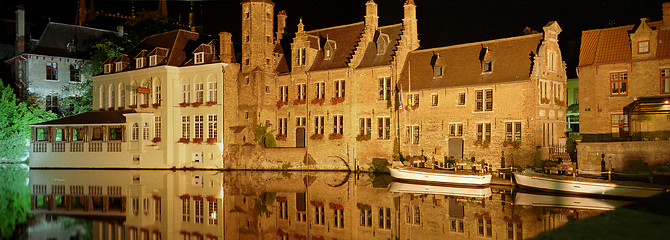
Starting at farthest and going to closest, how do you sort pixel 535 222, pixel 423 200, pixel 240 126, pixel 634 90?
pixel 240 126, pixel 634 90, pixel 423 200, pixel 535 222

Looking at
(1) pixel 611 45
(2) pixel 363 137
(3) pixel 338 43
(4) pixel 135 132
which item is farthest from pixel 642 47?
(4) pixel 135 132

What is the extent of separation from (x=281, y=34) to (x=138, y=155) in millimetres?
14684

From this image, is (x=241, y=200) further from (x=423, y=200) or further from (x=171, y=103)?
(x=171, y=103)

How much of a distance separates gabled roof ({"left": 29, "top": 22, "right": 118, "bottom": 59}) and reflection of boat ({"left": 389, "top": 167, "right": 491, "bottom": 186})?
40.2m

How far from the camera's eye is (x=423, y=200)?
26.7 m

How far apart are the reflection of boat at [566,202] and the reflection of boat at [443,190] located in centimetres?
203

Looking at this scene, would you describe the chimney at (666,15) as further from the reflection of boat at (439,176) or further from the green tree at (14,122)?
the green tree at (14,122)

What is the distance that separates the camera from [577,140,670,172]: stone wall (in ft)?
98.8

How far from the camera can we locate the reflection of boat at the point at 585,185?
84.1ft

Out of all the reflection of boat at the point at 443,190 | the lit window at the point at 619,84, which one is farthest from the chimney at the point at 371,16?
the lit window at the point at 619,84

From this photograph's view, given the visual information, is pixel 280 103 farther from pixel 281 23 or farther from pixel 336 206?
pixel 336 206

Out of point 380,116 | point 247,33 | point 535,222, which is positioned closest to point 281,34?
point 247,33

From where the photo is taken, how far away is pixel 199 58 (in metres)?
47.3

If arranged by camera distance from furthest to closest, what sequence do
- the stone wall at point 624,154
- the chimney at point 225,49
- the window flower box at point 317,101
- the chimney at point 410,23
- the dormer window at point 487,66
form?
the chimney at point 225,49
the window flower box at point 317,101
the chimney at point 410,23
the dormer window at point 487,66
the stone wall at point 624,154
